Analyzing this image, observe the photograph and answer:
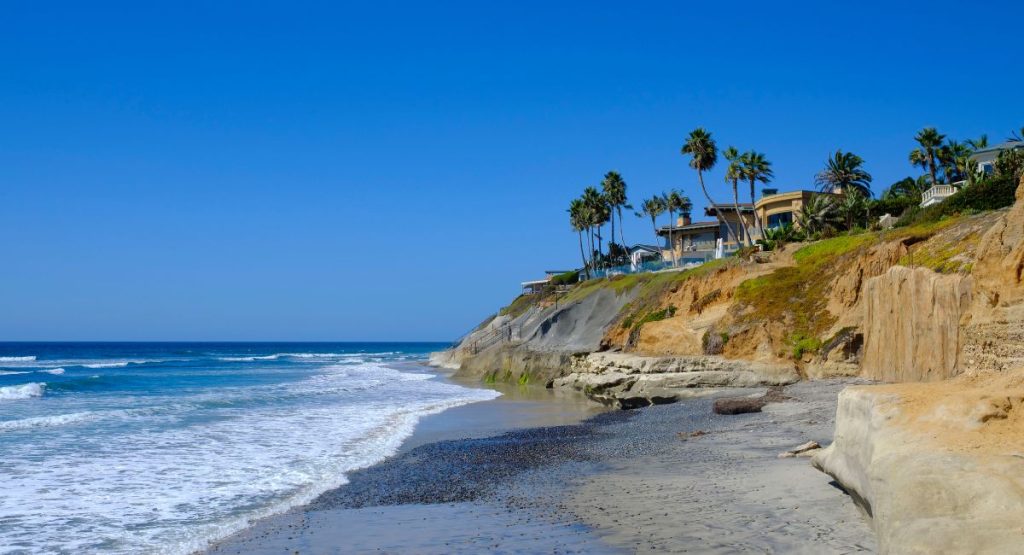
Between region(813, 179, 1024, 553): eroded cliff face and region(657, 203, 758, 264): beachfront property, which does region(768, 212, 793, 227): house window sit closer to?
region(657, 203, 758, 264): beachfront property

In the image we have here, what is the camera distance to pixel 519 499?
1352 cm

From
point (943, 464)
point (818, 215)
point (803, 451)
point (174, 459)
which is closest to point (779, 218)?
point (818, 215)

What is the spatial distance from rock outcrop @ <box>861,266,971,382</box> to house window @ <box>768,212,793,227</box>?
44354 mm

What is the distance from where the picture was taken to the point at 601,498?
42.3 ft

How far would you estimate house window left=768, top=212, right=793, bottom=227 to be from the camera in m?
64.1

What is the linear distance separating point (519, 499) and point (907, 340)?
34.7 feet

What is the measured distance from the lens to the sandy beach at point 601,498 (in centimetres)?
988

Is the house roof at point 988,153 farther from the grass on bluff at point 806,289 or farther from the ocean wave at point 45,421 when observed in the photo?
the ocean wave at point 45,421

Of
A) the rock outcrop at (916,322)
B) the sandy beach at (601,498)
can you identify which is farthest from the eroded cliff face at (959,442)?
the rock outcrop at (916,322)

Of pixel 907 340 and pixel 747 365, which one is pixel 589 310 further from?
pixel 907 340

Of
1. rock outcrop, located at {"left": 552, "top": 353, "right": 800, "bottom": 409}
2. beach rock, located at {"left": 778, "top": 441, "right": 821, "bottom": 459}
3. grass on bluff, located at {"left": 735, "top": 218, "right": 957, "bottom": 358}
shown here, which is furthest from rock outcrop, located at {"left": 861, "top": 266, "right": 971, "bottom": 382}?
grass on bluff, located at {"left": 735, "top": 218, "right": 957, "bottom": 358}

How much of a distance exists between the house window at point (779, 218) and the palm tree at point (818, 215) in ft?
39.2

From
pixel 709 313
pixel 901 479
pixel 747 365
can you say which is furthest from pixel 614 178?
pixel 901 479

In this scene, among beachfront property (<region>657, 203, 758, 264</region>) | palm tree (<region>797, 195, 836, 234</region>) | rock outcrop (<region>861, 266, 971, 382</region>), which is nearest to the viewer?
rock outcrop (<region>861, 266, 971, 382</region>)
